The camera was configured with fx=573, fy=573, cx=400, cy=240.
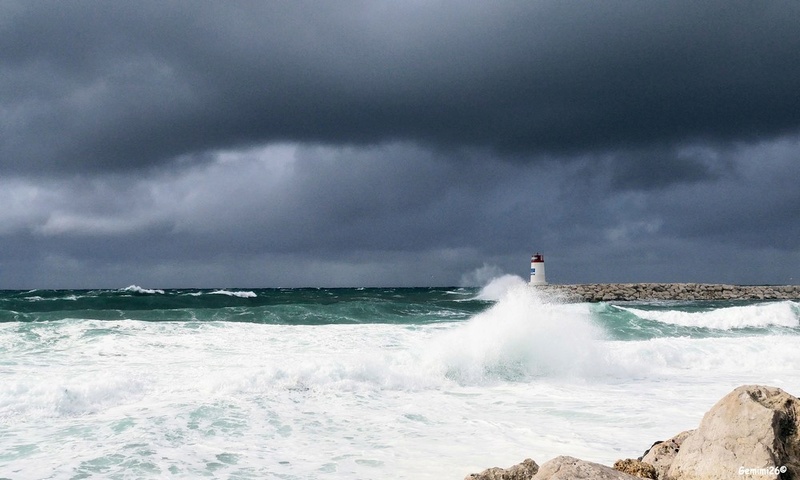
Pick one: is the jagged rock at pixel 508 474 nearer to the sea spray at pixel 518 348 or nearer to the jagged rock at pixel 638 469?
the jagged rock at pixel 638 469

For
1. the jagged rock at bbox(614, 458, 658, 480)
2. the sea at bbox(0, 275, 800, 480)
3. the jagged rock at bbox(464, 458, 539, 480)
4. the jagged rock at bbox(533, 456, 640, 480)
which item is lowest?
the sea at bbox(0, 275, 800, 480)

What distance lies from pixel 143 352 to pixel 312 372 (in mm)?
4813

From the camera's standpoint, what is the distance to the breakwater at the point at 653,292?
1554 inches

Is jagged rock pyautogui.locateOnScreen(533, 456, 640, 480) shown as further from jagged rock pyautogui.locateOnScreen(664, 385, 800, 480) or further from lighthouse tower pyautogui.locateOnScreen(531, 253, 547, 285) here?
lighthouse tower pyautogui.locateOnScreen(531, 253, 547, 285)

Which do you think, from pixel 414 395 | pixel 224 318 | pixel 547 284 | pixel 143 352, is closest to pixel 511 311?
pixel 414 395

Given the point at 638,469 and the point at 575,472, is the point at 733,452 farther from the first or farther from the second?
the point at 575,472

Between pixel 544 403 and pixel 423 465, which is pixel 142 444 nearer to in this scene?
pixel 423 465

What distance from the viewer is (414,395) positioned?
29.7 feet

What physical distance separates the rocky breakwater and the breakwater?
3608 cm

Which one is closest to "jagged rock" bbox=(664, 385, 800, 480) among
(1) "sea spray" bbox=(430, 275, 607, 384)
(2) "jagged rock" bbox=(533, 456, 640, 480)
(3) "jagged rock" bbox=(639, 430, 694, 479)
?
(3) "jagged rock" bbox=(639, 430, 694, 479)

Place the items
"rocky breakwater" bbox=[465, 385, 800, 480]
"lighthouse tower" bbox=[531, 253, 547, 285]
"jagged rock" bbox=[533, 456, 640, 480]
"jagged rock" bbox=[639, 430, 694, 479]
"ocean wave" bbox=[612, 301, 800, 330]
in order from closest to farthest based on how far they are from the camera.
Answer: "jagged rock" bbox=[533, 456, 640, 480] < "rocky breakwater" bbox=[465, 385, 800, 480] < "jagged rock" bbox=[639, 430, 694, 479] < "ocean wave" bbox=[612, 301, 800, 330] < "lighthouse tower" bbox=[531, 253, 547, 285]

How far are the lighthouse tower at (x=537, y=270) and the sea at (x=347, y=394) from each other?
23688mm

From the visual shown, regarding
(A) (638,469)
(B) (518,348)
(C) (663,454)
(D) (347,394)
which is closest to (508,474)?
(A) (638,469)

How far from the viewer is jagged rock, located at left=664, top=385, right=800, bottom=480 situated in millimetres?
3400
